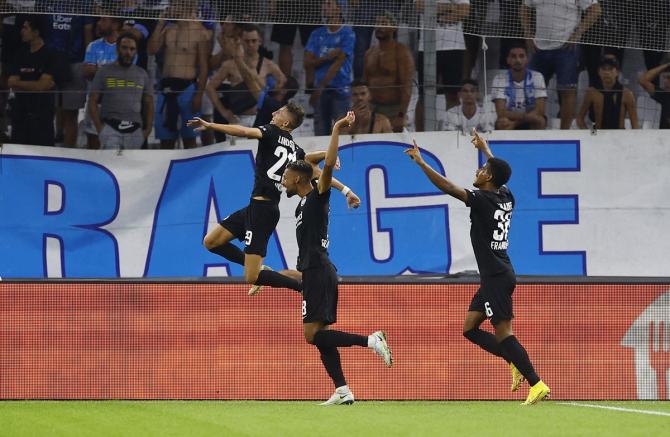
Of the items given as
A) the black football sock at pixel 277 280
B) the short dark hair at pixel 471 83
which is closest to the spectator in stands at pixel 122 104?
the short dark hair at pixel 471 83

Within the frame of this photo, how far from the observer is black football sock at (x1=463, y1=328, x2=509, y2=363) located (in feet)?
36.7

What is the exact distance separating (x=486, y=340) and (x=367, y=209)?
5190 millimetres

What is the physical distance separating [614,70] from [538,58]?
1015 millimetres

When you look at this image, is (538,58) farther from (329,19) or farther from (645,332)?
(645,332)

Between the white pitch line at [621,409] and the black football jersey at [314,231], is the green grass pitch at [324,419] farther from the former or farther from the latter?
the black football jersey at [314,231]

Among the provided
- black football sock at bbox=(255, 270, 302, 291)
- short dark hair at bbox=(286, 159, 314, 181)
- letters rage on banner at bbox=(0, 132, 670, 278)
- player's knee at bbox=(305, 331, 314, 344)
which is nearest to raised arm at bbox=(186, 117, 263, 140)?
short dark hair at bbox=(286, 159, 314, 181)

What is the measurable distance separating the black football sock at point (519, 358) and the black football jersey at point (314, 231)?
1.72 metres

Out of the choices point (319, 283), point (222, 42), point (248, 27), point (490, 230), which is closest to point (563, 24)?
point (248, 27)

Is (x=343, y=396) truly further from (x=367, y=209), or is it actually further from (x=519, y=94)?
(x=519, y=94)

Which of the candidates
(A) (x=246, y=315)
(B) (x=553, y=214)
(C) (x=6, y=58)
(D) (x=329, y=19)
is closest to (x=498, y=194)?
(A) (x=246, y=315)

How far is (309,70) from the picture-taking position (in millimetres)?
17453

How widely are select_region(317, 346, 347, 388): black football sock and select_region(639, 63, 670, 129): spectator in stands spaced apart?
23.6 feet

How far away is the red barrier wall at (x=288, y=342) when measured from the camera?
12398 mm

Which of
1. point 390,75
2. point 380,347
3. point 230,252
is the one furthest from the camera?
point 390,75
